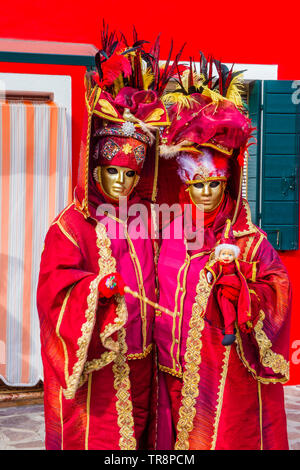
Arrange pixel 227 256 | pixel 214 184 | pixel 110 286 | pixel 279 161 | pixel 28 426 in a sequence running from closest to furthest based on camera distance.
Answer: pixel 110 286 → pixel 227 256 → pixel 214 184 → pixel 28 426 → pixel 279 161

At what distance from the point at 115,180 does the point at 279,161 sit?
258 centimetres

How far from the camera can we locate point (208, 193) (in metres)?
3.03

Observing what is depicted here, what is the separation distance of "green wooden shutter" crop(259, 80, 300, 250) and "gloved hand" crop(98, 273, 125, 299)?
2793mm

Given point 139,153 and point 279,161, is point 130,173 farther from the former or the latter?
point 279,161

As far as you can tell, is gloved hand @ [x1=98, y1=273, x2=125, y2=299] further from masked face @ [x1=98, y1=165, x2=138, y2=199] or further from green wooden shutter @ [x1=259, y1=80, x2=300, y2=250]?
green wooden shutter @ [x1=259, y1=80, x2=300, y2=250]

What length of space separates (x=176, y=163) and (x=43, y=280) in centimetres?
99

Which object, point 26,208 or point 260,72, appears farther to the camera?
point 260,72

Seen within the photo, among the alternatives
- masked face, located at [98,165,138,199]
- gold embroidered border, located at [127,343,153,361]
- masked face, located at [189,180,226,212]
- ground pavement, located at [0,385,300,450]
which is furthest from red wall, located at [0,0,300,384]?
gold embroidered border, located at [127,343,153,361]

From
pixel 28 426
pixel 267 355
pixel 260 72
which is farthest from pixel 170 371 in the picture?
pixel 260 72

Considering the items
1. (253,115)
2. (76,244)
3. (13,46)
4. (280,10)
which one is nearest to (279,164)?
(253,115)

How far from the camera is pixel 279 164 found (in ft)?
16.9

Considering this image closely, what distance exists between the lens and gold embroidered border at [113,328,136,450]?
9.29 ft

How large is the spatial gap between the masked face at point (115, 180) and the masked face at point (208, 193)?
13.5 inches

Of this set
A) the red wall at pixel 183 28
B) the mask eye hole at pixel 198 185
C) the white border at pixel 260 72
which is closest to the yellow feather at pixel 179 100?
A: the mask eye hole at pixel 198 185
